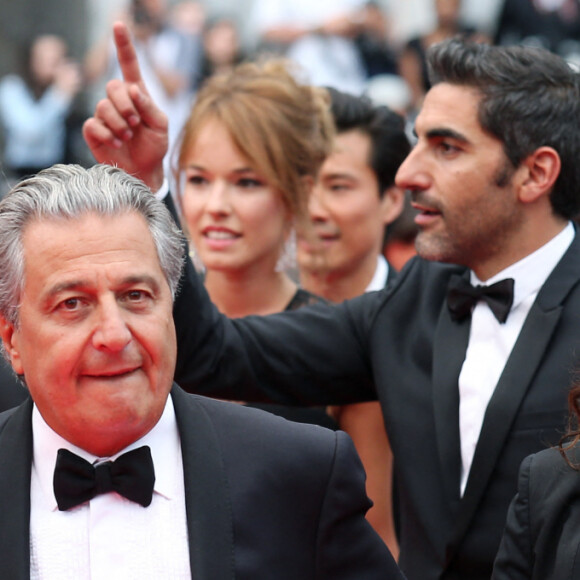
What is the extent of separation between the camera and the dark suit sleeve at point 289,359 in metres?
3.81

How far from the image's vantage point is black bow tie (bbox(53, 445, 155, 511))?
8.27ft

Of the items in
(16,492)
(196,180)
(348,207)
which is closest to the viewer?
(16,492)

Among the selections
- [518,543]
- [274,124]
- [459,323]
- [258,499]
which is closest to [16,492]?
[258,499]

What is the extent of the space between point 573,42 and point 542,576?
360 inches

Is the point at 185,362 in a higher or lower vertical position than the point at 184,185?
lower

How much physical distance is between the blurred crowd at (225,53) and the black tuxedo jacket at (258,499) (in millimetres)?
8109

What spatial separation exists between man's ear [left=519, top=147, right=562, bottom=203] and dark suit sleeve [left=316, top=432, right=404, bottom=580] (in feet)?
4.63

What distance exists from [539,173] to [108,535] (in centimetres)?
198

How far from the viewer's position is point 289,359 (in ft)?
12.7

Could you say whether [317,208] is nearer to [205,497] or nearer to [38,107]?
[205,497]

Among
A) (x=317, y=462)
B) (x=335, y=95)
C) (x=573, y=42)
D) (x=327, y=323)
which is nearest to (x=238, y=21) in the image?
(x=573, y=42)

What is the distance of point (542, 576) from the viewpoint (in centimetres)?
271

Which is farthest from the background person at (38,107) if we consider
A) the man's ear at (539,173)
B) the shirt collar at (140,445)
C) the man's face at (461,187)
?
the shirt collar at (140,445)

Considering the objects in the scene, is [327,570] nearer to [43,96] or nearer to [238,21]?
[43,96]
